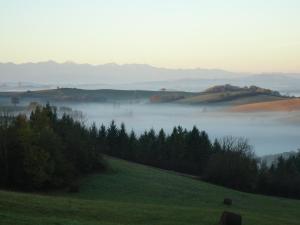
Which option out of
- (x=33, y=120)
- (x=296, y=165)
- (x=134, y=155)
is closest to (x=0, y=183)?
(x=33, y=120)

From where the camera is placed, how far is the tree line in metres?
53.3

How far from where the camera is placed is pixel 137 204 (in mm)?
36594

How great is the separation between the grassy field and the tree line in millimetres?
3804

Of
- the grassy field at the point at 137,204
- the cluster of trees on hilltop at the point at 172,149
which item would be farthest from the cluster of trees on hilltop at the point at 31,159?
the cluster of trees on hilltop at the point at 172,149

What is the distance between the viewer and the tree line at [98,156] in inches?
2100

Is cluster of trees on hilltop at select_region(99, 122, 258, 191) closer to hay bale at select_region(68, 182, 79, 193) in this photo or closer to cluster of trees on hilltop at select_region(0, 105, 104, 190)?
cluster of trees on hilltop at select_region(0, 105, 104, 190)

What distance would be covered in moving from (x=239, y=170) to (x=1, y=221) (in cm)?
5776

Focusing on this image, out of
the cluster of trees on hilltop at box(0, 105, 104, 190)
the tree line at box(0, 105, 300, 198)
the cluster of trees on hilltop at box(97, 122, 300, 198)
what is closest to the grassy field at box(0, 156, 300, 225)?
the cluster of trees on hilltop at box(0, 105, 104, 190)

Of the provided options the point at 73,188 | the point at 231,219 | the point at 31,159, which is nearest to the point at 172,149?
the point at 73,188

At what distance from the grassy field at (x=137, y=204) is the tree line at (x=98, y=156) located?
380cm

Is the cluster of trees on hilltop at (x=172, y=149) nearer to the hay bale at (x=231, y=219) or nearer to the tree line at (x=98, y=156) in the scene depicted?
the tree line at (x=98, y=156)

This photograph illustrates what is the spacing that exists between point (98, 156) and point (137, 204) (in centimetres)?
3366

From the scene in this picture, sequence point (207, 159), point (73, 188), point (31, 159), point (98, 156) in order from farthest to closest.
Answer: point (207, 159), point (98, 156), point (31, 159), point (73, 188)

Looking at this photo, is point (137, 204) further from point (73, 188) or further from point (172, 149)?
point (172, 149)
